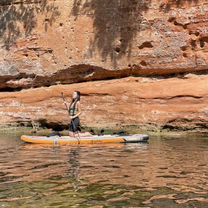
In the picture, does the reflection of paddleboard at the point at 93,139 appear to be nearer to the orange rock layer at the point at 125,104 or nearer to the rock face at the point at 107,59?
the orange rock layer at the point at 125,104

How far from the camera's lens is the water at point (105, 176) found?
22.5 feet

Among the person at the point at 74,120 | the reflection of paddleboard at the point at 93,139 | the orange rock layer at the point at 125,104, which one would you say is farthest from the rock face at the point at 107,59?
the reflection of paddleboard at the point at 93,139

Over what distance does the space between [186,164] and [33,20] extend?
1278 cm

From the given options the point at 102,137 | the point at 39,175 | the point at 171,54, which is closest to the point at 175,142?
the point at 102,137

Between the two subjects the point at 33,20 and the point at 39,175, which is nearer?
the point at 39,175

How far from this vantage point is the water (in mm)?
6863

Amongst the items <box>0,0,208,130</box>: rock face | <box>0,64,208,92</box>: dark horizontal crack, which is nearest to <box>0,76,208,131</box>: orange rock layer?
<box>0,0,208,130</box>: rock face

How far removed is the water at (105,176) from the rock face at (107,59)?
4108mm

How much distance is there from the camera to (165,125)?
1753 centimetres

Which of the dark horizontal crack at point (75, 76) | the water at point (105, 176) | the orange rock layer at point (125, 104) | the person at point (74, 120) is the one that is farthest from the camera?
the dark horizontal crack at point (75, 76)

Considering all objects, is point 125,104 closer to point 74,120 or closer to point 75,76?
point 75,76

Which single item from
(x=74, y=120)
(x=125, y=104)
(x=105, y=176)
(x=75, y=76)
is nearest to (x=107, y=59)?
(x=75, y=76)

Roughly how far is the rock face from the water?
4.11m

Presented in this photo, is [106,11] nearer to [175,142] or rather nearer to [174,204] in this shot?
[175,142]
